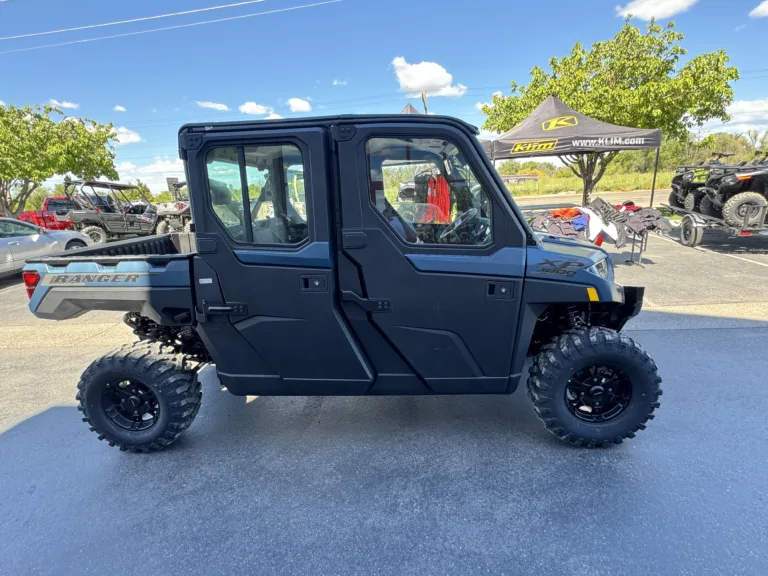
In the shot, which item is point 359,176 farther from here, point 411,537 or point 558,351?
point 411,537

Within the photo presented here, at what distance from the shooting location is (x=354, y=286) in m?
2.46

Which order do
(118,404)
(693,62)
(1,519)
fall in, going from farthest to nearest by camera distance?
(693,62) → (118,404) → (1,519)

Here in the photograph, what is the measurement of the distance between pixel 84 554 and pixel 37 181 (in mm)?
21643

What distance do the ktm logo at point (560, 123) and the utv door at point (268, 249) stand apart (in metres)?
9.41

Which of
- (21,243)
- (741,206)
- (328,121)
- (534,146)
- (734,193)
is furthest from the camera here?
(534,146)

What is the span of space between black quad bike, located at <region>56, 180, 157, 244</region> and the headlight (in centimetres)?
1423

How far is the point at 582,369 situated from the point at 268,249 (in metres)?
2.16

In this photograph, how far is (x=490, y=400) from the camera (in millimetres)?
3379

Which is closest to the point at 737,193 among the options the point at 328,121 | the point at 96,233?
the point at 328,121

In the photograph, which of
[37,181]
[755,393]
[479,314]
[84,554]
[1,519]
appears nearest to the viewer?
[84,554]

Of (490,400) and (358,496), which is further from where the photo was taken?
(490,400)

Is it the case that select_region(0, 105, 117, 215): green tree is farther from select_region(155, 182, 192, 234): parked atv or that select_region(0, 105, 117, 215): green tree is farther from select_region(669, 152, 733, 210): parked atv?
select_region(669, 152, 733, 210): parked atv

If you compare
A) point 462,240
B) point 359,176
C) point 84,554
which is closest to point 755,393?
point 462,240

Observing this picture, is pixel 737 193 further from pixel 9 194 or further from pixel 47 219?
pixel 9 194
